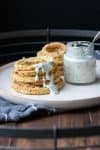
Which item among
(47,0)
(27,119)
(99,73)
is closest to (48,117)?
(27,119)

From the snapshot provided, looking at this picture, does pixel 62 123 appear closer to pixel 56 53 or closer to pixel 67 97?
pixel 67 97

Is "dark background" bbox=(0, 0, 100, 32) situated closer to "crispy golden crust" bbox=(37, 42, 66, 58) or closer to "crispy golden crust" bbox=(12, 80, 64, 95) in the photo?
"crispy golden crust" bbox=(37, 42, 66, 58)

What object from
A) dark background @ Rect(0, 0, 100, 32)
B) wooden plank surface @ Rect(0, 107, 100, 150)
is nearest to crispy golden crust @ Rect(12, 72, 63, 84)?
wooden plank surface @ Rect(0, 107, 100, 150)

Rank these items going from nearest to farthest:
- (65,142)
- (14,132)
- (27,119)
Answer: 1. (14,132)
2. (65,142)
3. (27,119)

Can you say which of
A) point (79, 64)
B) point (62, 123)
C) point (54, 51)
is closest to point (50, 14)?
point (54, 51)

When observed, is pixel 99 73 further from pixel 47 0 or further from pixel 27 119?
pixel 47 0

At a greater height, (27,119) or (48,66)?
(48,66)

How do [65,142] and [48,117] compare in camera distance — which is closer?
[65,142]

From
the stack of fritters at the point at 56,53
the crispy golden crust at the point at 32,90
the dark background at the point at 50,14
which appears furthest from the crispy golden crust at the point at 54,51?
the dark background at the point at 50,14
